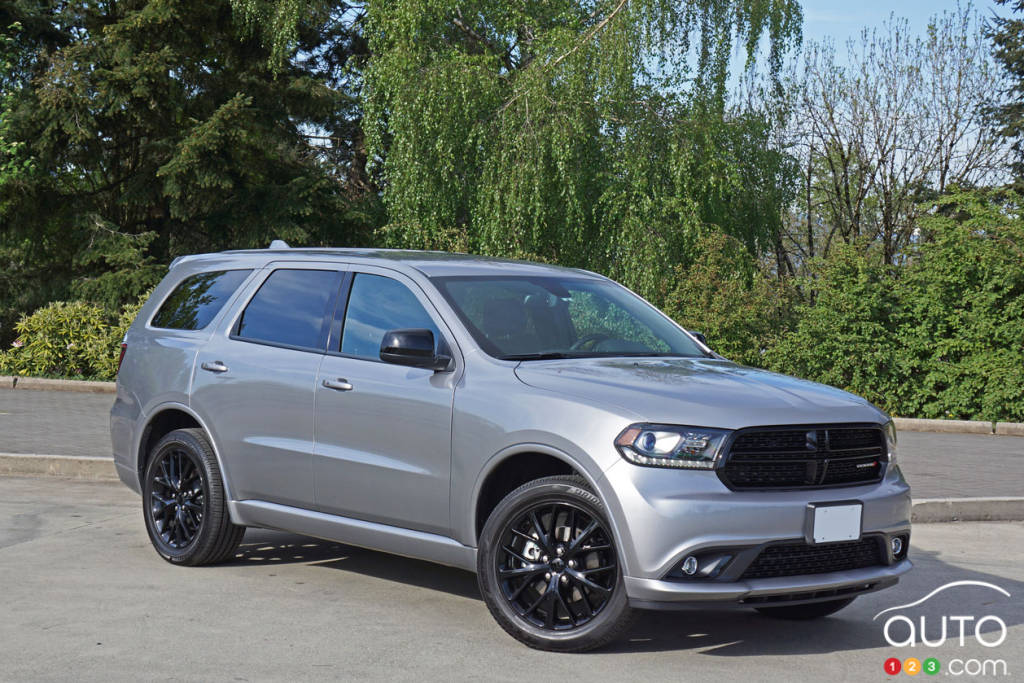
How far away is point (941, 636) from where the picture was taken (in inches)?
241

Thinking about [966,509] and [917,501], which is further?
[966,509]

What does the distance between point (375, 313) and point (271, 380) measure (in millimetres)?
724

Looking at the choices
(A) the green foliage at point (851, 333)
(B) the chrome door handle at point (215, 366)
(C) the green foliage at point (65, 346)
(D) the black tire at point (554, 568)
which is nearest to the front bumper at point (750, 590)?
(D) the black tire at point (554, 568)

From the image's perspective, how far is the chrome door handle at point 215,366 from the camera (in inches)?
288

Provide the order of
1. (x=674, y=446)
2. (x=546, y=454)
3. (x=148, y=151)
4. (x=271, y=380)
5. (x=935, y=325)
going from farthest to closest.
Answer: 1. (x=148, y=151)
2. (x=935, y=325)
3. (x=271, y=380)
4. (x=546, y=454)
5. (x=674, y=446)

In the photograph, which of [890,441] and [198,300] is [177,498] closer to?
[198,300]

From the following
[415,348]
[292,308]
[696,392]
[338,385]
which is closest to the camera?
[696,392]

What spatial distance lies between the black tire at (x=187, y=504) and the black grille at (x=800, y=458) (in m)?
3.29

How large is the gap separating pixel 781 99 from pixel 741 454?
26259 mm

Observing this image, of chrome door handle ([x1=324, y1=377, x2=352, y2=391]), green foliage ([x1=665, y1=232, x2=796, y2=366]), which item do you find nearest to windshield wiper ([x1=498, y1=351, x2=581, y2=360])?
chrome door handle ([x1=324, y1=377, x2=352, y2=391])

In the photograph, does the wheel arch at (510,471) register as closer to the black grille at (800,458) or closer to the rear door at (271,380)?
the black grille at (800,458)

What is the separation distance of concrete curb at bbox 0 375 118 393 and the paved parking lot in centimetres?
1124

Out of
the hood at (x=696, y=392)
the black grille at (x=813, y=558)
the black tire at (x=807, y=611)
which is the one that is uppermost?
the hood at (x=696, y=392)

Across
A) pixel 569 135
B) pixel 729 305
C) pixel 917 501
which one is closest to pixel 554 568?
pixel 917 501
